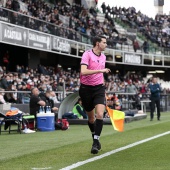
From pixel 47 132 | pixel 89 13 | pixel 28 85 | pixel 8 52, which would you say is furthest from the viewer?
pixel 89 13

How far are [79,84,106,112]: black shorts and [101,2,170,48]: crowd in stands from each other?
42.7 metres

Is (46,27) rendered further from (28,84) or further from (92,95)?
(92,95)

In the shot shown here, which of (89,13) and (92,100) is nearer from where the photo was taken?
(92,100)

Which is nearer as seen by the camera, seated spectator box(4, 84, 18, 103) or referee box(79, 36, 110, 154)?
referee box(79, 36, 110, 154)

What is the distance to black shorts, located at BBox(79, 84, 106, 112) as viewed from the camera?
31.4 ft

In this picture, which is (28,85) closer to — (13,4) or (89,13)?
(13,4)

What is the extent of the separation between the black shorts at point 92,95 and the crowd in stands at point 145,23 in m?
42.7

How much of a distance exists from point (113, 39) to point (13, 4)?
16.3 metres

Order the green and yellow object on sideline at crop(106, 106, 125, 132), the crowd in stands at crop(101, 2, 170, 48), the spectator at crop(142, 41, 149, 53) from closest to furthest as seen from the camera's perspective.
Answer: the green and yellow object on sideline at crop(106, 106, 125, 132) < the spectator at crop(142, 41, 149, 53) < the crowd in stands at crop(101, 2, 170, 48)

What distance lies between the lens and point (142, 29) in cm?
5450

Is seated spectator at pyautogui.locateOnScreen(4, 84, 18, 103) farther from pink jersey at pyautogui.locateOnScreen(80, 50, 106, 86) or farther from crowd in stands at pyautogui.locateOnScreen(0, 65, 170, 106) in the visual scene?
pink jersey at pyautogui.locateOnScreen(80, 50, 106, 86)

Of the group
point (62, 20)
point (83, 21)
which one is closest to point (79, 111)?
point (62, 20)

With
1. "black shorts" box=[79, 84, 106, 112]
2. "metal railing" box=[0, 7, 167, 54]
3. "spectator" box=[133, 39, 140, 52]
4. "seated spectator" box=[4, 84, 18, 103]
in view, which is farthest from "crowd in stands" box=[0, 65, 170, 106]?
"black shorts" box=[79, 84, 106, 112]

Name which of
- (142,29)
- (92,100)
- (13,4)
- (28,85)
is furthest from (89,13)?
(92,100)
